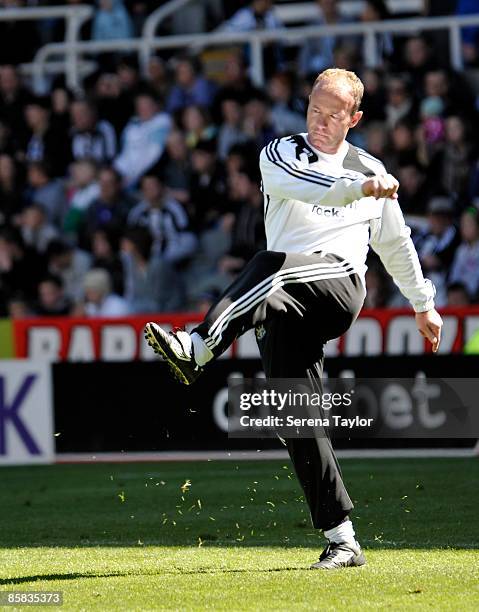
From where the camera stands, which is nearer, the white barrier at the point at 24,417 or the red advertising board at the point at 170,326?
the white barrier at the point at 24,417

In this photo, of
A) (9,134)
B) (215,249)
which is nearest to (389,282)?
(215,249)

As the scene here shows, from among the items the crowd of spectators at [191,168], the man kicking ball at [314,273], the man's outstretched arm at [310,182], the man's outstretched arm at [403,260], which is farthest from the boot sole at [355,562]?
the crowd of spectators at [191,168]

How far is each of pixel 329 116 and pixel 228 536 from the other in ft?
9.06

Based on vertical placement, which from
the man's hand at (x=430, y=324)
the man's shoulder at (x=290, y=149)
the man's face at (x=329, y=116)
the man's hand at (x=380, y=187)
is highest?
the man's face at (x=329, y=116)

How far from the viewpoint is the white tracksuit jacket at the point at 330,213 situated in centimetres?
647

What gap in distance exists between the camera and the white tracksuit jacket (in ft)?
21.2

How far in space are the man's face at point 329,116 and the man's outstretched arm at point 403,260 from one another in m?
0.41

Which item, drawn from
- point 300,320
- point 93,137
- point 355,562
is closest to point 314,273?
point 300,320

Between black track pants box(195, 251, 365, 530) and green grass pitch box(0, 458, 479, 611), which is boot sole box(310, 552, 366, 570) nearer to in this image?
green grass pitch box(0, 458, 479, 611)

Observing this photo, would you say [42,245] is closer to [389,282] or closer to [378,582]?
[389,282]

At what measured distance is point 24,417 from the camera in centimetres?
1237

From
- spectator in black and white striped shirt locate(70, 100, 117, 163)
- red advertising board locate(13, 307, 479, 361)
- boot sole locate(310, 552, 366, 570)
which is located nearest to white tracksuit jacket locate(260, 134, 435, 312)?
boot sole locate(310, 552, 366, 570)

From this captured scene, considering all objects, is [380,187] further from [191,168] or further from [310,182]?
[191,168]

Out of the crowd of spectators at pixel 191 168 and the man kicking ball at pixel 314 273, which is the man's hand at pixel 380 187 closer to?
the man kicking ball at pixel 314 273
